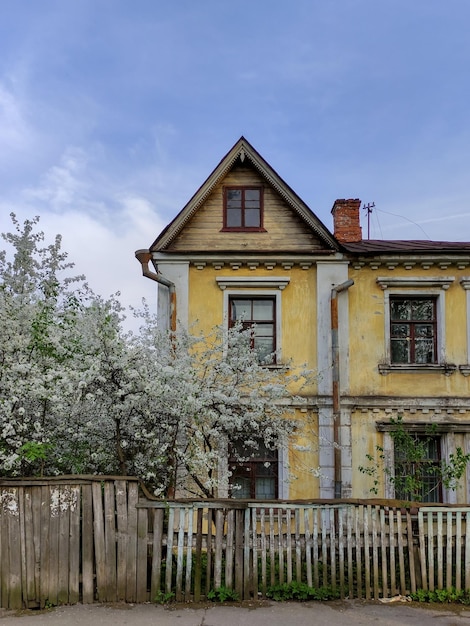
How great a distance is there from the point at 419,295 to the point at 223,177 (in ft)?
17.0

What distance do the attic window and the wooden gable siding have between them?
14 centimetres

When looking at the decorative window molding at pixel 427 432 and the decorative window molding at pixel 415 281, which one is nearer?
the decorative window molding at pixel 427 432

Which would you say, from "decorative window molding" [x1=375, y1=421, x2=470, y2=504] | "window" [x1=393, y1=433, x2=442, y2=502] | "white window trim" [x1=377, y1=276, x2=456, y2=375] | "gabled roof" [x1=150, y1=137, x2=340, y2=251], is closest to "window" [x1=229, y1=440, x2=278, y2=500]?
"decorative window molding" [x1=375, y1=421, x2=470, y2=504]

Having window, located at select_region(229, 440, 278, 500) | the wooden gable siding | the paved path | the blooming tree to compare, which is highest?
the wooden gable siding

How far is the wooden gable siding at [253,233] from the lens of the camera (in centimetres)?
1301

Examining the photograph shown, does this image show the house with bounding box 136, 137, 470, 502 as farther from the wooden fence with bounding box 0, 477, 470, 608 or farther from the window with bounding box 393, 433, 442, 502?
the wooden fence with bounding box 0, 477, 470, 608

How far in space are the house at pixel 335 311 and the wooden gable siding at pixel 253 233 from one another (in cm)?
2

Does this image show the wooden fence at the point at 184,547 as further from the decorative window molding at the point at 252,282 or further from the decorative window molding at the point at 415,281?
the decorative window molding at the point at 415,281

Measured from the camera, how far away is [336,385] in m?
12.3

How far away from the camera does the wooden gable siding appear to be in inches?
512

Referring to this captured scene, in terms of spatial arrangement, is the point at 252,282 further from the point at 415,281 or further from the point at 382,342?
the point at 415,281

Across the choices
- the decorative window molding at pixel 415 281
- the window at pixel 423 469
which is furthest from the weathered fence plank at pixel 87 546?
the decorative window molding at pixel 415 281

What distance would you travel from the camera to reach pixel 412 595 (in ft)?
24.3

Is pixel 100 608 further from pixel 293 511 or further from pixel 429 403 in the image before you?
pixel 429 403
